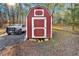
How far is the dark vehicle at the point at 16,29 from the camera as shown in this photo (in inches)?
58.3

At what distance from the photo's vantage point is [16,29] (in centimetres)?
150

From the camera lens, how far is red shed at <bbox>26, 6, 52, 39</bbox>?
1.49 m

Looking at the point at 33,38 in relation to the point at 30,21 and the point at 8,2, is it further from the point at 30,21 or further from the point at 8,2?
the point at 8,2

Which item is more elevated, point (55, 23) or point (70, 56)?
point (55, 23)

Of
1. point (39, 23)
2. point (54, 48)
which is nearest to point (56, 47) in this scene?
point (54, 48)

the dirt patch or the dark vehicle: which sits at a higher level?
the dark vehicle

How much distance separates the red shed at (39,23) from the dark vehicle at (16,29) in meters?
0.03

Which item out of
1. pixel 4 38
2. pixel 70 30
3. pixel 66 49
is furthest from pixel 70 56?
pixel 4 38

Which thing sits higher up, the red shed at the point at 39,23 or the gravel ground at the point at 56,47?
the red shed at the point at 39,23

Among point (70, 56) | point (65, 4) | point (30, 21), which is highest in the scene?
point (65, 4)

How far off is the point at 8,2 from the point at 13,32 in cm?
19

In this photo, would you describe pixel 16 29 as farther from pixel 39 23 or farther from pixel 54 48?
pixel 54 48

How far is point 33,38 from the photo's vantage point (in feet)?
4.93

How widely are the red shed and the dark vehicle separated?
0.03 metres
